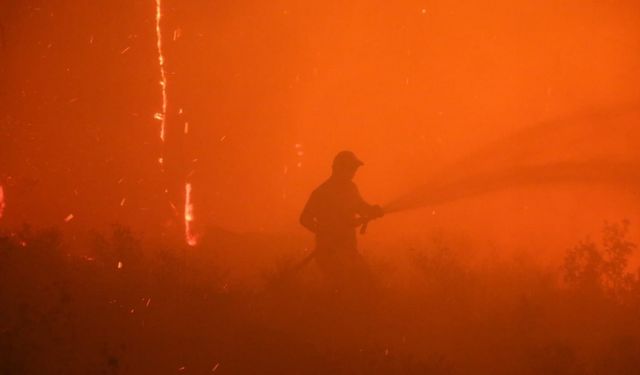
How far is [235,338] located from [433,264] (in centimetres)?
396

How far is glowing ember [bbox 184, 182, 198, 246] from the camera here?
Result: 1408 cm

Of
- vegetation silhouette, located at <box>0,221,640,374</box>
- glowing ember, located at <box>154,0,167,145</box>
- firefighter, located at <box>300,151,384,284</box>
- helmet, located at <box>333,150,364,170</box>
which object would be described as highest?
glowing ember, located at <box>154,0,167,145</box>

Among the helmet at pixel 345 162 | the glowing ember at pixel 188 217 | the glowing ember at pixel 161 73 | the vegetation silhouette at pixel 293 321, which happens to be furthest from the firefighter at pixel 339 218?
the glowing ember at pixel 161 73

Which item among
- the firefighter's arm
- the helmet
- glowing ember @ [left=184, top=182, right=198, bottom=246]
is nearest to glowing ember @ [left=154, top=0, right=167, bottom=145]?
glowing ember @ [left=184, top=182, right=198, bottom=246]

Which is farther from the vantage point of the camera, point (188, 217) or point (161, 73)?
point (161, 73)

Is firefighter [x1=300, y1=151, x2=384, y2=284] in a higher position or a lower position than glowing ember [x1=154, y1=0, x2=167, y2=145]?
lower

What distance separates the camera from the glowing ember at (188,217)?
46.2 ft

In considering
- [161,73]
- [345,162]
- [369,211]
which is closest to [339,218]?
[369,211]

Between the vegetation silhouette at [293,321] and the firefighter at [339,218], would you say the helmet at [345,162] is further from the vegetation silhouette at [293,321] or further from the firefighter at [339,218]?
the vegetation silhouette at [293,321]

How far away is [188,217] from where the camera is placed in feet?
81.4

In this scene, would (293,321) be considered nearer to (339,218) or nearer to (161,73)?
(339,218)

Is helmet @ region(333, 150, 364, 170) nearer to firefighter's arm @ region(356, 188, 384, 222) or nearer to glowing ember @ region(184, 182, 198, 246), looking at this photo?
firefighter's arm @ region(356, 188, 384, 222)

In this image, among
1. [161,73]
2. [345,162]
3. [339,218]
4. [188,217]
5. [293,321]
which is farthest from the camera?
[161,73]

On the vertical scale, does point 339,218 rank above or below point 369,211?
below
